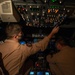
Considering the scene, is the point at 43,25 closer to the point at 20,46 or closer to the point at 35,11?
the point at 35,11

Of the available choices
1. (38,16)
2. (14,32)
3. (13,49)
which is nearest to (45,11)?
(38,16)

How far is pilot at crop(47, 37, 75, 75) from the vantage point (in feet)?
7.49

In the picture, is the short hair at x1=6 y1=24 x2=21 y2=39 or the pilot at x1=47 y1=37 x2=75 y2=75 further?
the pilot at x1=47 y1=37 x2=75 y2=75

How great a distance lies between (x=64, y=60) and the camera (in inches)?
90.5

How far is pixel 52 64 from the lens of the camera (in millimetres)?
2445

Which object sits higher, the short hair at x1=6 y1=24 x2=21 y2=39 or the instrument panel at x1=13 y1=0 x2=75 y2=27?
the instrument panel at x1=13 y1=0 x2=75 y2=27

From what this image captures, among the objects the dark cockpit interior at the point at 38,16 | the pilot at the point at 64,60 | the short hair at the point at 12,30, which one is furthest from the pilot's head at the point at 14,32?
the pilot at the point at 64,60

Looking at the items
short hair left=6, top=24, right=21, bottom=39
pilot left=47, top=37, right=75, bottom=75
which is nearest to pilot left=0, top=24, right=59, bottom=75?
short hair left=6, top=24, right=21, bottom=39

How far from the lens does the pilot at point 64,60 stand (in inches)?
89.9

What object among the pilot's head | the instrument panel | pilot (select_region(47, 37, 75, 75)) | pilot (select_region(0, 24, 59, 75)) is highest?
the instrument panel

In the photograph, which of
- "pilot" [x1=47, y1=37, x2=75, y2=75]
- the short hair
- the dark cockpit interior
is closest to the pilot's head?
the short hair

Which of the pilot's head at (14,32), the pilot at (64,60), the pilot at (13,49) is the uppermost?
the pilot's head at (14,32)

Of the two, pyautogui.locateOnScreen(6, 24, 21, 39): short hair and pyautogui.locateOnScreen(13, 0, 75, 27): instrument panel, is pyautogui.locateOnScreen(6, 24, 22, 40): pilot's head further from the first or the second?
pyautogui.locateOnScreen(13, 0, 75, 27): instrument panel

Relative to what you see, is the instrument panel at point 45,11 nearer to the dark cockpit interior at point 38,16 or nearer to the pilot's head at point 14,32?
the dark cockpit interior at point 38,16
